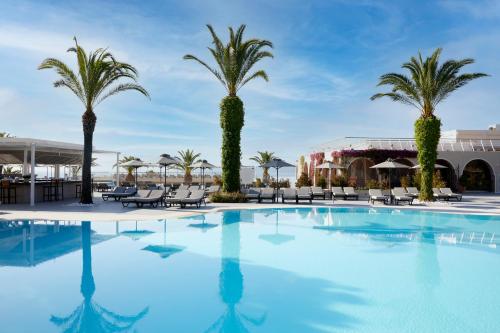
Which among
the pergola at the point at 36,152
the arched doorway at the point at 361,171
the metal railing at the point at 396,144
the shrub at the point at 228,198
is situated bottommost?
the shrub at the point at 228,198

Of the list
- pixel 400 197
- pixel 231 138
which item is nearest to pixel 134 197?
pixel 231 138

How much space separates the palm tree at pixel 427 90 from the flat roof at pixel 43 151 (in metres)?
17.3

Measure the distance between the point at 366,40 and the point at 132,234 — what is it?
56.4 feet

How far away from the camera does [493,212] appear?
17.4m

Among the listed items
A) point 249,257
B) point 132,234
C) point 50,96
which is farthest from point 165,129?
point 249,257

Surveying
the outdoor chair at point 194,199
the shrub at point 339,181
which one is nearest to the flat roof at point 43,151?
the outdoor chair at point 194,199

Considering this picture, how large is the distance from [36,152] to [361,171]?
22.8 metres

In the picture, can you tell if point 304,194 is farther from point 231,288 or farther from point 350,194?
point 231,288

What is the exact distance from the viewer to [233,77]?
20.8 meters

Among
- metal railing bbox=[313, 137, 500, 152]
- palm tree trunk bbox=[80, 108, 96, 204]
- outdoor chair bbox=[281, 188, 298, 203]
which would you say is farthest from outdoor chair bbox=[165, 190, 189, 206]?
metal railing bbox=[313, 137, 500, 152]

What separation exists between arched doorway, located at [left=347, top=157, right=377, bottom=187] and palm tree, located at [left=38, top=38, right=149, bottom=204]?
17898mm

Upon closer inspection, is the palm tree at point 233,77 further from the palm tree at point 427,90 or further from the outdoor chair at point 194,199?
the palm tree at point 427,90

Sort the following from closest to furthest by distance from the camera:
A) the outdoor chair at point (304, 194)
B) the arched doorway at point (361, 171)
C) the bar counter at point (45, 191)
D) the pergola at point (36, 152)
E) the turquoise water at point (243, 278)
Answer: the turquoise water at point (243, 278) → the pergola at point (36, 152) → the bar counter at point (45, 191) → the outdoor chair at point (304, 194) → the arched doorway at point (361, 171)

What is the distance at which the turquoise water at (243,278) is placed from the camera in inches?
210
